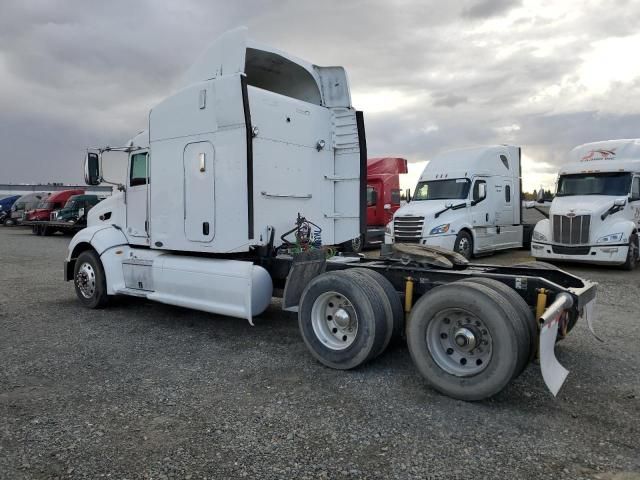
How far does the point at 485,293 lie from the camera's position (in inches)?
158

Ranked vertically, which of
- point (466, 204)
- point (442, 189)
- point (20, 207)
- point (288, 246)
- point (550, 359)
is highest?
point (442, 189)

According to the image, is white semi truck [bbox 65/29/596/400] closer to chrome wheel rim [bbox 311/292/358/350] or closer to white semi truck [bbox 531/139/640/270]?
chrome wheel rim [bbox 311/292/358/350]

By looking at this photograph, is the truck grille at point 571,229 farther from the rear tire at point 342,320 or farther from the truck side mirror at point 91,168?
the truck side mirror at point 91,168

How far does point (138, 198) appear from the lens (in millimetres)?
7684

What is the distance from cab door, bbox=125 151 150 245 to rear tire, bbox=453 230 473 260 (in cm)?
897

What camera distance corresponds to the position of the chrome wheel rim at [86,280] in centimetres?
777

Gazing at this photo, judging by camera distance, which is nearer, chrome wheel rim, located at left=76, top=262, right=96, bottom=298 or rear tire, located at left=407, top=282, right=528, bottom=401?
rear tire, located at left=407, top=282, right=528, bottom=401

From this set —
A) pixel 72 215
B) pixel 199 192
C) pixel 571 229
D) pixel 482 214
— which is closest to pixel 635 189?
pixel 571 229

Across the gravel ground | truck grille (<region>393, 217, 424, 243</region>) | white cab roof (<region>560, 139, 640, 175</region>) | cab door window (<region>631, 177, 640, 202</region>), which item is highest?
white cab roof (<region>560, 139, 640, 175</region>)

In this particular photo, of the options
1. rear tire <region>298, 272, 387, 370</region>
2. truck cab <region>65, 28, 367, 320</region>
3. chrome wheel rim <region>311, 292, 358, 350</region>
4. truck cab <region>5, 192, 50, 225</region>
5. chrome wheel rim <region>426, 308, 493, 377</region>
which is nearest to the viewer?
chrome wheel rim <region>426, 308, 493, 377</region>

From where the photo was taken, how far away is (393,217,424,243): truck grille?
45.7ft

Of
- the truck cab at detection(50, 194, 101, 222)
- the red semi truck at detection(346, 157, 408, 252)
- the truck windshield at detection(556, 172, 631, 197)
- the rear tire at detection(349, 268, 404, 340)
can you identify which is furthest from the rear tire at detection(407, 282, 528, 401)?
the truck cab at detection(50, 194, 101, 222)

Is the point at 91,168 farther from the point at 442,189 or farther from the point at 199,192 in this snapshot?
the point at 442,189

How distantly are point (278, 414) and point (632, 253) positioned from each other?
38.5 feet
